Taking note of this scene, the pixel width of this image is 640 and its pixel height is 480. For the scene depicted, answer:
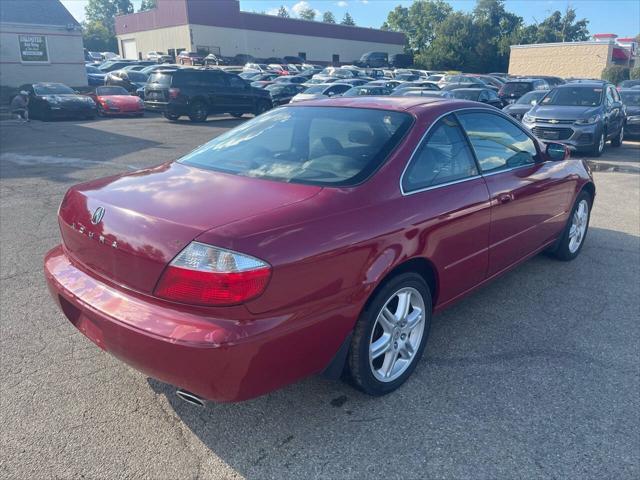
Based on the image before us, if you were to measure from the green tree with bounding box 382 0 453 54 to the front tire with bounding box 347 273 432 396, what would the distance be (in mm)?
83022

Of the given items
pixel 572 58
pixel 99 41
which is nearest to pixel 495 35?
pixel 572 58

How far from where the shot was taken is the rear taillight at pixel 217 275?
88.9 inches

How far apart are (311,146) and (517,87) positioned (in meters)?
19.6

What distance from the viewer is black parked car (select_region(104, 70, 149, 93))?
1081 inches

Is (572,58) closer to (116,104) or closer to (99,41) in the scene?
(116,104)

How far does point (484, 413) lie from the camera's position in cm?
294

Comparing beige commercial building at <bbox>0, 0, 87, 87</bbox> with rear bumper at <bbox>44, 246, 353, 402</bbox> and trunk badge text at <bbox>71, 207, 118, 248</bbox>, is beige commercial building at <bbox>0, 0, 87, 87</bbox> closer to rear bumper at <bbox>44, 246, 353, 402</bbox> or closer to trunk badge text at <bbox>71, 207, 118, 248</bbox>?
trunk badge text at <bbox>71, 207, 118, 248</bbox>

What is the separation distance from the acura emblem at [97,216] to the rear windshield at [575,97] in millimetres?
12702

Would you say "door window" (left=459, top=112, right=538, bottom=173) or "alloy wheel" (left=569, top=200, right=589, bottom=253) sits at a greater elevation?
"door window" (left=459, top=112, right=538, bottom=173)

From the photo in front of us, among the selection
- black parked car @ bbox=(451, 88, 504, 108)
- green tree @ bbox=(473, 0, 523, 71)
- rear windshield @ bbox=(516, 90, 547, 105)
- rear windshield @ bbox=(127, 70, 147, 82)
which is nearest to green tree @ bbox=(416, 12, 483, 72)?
green tree @ bbox=(473, 0, 523, 71)

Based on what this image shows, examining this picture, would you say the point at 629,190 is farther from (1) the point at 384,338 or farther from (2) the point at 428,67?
(2) the point at 428,67

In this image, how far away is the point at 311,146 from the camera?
336 cm

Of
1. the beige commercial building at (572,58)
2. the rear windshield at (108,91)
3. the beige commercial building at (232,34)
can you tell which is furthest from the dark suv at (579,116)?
the beige commercial building at (232,34)

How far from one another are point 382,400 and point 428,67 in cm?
6818
